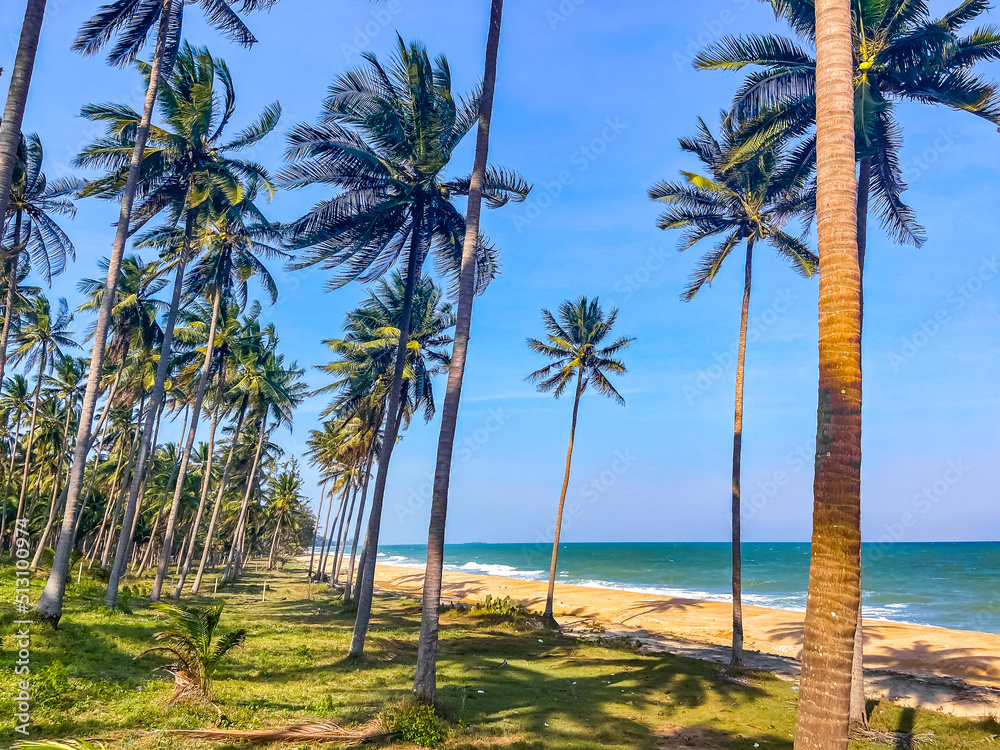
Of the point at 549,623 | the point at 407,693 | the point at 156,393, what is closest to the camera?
the point at 407,693

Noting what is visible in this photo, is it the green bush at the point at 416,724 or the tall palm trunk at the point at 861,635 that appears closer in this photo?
the green bush at the point at 416,724

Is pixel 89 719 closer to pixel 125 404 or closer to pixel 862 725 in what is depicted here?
pixel 862 725

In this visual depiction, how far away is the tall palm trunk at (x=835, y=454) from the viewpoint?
4566 mm

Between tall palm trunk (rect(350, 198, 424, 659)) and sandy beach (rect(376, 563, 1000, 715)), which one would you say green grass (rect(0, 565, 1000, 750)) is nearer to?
tall palm trunk (rect(350, 198, 424, 659))

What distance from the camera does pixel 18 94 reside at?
28.5 ft

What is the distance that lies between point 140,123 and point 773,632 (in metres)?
33.7

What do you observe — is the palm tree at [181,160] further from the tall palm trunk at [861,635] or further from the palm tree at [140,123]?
the tall palm trunk at [861,635]

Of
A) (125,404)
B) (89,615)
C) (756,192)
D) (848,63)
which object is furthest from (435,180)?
(125,404)

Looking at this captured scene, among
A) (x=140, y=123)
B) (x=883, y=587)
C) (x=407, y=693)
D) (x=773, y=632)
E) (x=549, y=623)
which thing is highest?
(x=140, y=123)

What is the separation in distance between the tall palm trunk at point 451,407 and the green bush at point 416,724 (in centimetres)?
51

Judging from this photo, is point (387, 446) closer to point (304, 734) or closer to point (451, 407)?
point (451, 407)

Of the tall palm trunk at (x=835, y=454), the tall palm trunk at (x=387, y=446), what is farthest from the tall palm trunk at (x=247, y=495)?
the tall palm trunk at (x=835, y=454)

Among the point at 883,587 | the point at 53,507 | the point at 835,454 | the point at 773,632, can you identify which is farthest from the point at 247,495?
the point at 883,587

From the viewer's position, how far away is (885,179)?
14617mm
